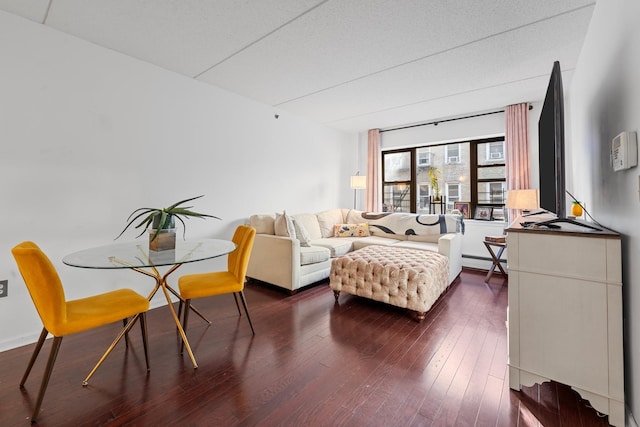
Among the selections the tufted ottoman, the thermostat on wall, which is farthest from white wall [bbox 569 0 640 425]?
the tufted ottoman

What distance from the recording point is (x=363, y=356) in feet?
6.64

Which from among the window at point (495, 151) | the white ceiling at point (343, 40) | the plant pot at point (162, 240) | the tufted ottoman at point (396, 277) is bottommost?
the tufted ottoman at point (396, 277)

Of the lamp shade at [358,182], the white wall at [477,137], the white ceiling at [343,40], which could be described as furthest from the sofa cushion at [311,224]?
the white wall at [477,137]

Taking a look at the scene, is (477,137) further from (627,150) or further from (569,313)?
(569,313)

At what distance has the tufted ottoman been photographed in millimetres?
2592

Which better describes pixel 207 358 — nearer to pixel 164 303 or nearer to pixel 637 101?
pixel 164 303

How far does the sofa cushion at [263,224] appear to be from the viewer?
3.74 m

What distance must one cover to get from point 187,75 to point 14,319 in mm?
2661

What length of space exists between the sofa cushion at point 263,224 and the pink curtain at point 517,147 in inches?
132

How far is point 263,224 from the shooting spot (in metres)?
3.74

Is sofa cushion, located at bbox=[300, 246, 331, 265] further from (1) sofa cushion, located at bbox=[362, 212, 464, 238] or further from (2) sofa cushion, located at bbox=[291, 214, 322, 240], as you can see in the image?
(1) sofa cushion, located at bbox=[362, 212, 464, 238]

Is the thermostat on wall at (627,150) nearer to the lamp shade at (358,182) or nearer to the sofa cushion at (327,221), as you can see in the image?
the sofa cushion at (327,221)

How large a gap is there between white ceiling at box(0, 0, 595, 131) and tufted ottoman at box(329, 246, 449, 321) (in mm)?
1974

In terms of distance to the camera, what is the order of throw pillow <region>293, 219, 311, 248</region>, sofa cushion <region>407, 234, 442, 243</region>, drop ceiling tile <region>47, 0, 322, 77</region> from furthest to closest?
1. sofa cushion <region>407, 234, 442, 243</region>
2. throw pillow <region>293, 219, 311, 248</region>
3. drop ceiling tile <region>47, 0, 322, 77</region>
